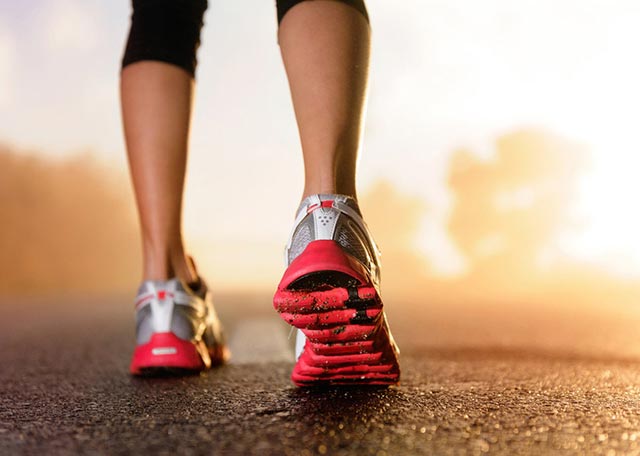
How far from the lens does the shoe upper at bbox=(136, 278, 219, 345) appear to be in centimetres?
148

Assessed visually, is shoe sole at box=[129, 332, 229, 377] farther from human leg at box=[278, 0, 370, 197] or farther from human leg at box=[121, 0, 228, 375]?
human leg at box=[278, 0, 370, 197]

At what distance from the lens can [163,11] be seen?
166 cm

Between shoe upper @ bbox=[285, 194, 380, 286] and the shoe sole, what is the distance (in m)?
0.48

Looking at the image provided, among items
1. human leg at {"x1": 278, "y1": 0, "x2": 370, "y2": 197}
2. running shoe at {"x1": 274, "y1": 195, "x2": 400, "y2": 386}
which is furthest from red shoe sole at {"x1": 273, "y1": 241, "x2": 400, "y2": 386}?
human leg at {"x1": 278, "y1": 0, "x2": 370, "y2": 197}

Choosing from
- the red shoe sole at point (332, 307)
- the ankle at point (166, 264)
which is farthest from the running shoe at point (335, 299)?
the ankle at point (166, 264)

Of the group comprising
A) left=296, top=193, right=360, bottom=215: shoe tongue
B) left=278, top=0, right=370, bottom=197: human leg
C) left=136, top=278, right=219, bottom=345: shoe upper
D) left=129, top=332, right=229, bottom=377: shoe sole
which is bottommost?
left=129, top=332, right=229, bottom=377: shoe sole

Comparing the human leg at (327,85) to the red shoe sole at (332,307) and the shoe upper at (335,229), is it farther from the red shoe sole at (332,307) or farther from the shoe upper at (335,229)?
the red shoe sole at (332,307)

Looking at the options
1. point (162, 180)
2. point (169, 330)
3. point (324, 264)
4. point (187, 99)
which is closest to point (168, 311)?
point (169, 330)

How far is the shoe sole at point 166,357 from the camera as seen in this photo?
4.69 ft

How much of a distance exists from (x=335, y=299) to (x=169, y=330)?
0.64 metres

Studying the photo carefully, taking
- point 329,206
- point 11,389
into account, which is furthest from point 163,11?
point 11,389

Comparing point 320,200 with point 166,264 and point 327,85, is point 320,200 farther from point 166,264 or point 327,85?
point 166,264

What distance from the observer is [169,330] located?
1470 millimetres

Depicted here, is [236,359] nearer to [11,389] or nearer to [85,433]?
[11,389]
